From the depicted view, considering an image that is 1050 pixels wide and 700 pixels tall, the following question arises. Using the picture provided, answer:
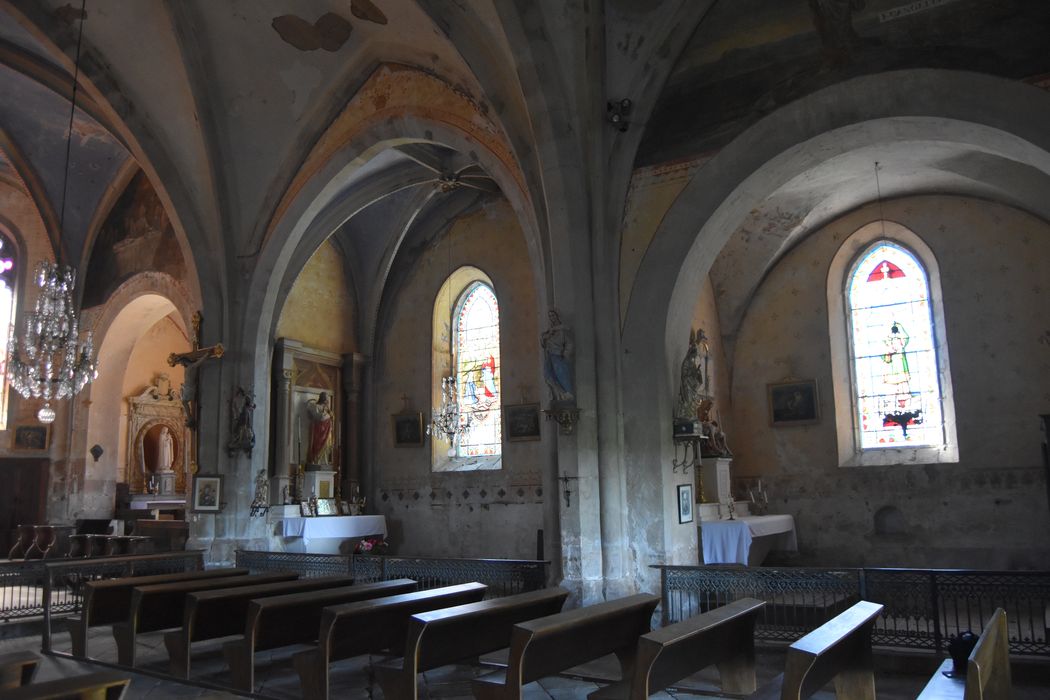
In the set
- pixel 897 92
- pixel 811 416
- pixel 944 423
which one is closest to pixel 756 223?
pixel 811 416

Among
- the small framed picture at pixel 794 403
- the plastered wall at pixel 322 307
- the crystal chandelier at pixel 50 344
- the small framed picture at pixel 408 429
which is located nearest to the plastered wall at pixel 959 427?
the small framed picture at pixel 794 403

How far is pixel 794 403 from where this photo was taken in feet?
48.6

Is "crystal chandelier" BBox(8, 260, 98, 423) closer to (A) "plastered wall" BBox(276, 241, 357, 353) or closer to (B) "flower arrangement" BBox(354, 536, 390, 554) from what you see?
(A) "plastered wall" BBox(276, 241, 357, 353)

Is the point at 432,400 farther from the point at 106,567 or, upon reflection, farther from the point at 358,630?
the point at 358,630

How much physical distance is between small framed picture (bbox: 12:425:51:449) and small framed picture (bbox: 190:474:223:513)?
Result: 691cm

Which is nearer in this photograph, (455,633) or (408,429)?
(455,633)

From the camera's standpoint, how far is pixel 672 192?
976cm

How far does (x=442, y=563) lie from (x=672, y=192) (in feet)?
16.6

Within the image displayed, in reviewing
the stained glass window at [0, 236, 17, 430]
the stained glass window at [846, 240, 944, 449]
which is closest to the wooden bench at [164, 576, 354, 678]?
the stained glass window at [846, 240, 944, 449]

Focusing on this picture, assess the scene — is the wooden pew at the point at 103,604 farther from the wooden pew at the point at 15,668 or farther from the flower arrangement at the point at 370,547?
the flower arrangement at the point at 370,547

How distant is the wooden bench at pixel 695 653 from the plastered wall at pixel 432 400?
8.81 metres

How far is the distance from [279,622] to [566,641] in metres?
2.40

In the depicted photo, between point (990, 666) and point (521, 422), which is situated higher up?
point (521, 422)

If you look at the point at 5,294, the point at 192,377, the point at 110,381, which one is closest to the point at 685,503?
the point at 192,377
